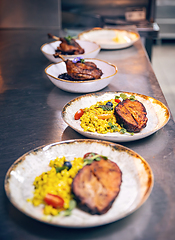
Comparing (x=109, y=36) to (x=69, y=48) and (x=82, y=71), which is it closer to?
(x=69, y=48)

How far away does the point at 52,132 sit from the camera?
151 cm

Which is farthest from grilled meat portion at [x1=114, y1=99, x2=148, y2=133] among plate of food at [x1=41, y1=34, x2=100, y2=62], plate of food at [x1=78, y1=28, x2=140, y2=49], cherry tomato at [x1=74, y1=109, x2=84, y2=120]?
plate of food at [x1=78, y1=28, x2=140, y2=49]

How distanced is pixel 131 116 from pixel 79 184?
24.6 inches

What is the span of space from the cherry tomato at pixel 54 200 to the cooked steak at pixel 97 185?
0.19 feet

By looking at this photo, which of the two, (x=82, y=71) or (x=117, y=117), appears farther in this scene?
(x=82, y=71)

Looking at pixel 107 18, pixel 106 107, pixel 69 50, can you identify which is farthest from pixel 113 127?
pixel 107 18

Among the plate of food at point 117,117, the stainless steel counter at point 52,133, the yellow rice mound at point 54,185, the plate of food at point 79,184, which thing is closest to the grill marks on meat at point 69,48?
the stainless steel counter at point 52,133

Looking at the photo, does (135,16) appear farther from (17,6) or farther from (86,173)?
(86,173)

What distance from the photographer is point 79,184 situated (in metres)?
0.95

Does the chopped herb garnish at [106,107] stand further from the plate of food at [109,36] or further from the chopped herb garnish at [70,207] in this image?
the plate of food at [109,36]

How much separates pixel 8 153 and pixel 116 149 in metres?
0.56

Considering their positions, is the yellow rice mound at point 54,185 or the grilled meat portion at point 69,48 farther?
the grilled meat portion at point 69,48

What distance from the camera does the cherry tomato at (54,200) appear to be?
90 centimetres

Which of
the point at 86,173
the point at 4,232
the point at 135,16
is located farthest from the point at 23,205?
the point at 135,16
